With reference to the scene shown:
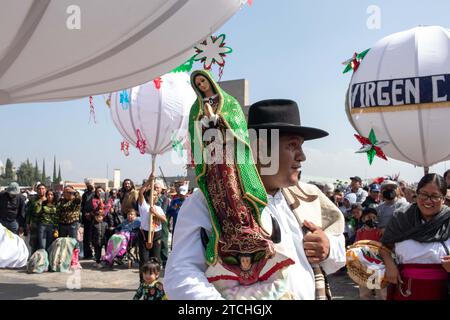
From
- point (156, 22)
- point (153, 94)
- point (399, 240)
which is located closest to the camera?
point (156, 22)

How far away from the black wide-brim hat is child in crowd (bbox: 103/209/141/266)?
22.3 ft

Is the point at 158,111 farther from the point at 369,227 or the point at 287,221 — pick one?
the point at 287,221

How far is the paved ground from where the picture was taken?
620 centimetres

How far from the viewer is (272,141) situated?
1848mm

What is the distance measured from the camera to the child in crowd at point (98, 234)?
29.1 ft

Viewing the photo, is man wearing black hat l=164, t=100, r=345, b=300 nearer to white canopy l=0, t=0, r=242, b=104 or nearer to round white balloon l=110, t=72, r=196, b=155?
white canopy l=0, t=0, r=242, b=104

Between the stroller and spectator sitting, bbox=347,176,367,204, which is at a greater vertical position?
spectator sitting, bbox=347,176,367,204

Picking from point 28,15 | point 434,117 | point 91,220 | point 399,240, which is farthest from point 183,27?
point 91,220

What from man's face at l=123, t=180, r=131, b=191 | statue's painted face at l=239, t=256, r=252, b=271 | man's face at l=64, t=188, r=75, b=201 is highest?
man's face at l=123, t=180, r=131, b=191

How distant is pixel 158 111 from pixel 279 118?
5.00 metres

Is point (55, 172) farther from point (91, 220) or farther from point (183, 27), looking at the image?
point (183, 27)

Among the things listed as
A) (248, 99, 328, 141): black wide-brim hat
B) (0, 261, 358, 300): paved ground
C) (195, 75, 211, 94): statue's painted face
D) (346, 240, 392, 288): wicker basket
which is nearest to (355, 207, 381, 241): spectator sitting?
(0, 261, 358, 300): paved ground

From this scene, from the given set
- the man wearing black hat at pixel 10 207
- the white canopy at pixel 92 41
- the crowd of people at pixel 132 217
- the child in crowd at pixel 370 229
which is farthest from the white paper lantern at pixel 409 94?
the man wearing black hat at pixel 10 207
